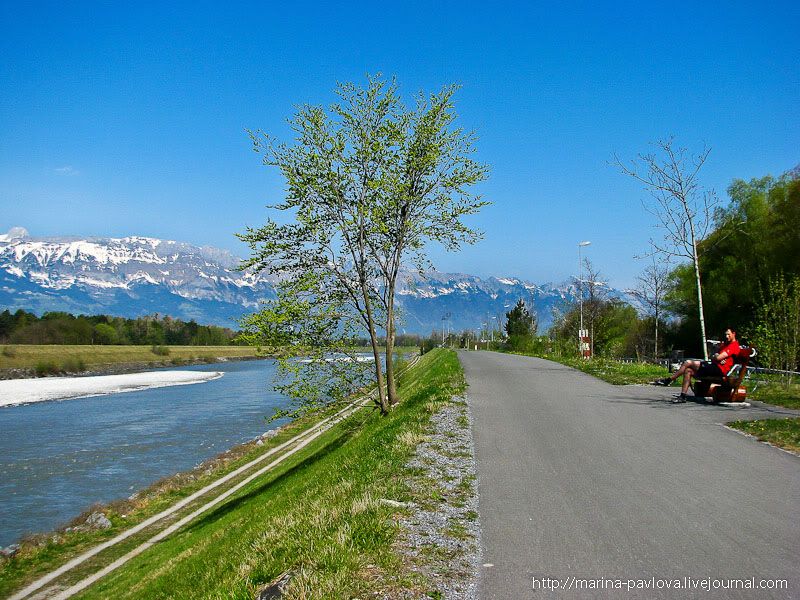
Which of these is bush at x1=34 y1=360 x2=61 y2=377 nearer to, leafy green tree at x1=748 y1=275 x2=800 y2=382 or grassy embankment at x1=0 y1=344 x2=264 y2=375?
grassy embankment at x1=0 y1=344 x2=264 y2=375

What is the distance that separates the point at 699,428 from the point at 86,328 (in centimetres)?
16378

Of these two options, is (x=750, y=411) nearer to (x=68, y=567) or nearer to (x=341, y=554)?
(x=341, y=554)

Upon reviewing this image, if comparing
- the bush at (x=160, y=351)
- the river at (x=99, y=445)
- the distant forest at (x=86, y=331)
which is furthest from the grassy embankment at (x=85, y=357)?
the river at (x=99, y=445)

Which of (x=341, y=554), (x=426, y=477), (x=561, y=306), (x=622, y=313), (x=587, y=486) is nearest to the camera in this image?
(x=341, y=554)

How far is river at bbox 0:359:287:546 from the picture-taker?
24.5 meters

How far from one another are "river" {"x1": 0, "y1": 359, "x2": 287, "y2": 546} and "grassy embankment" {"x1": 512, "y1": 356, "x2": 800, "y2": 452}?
11184 millimetres

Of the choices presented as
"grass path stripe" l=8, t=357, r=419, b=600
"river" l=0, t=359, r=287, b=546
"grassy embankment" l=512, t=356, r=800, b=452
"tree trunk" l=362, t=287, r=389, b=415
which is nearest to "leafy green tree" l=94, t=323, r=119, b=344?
"river" l=0, t=359, r=287, b=546

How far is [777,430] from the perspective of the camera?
418 inches

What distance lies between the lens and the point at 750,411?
1291cm

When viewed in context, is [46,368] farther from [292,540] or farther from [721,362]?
[292,540]

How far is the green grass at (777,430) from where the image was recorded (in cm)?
970

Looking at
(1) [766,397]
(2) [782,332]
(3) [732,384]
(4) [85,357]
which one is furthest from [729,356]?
(4) [85,357]

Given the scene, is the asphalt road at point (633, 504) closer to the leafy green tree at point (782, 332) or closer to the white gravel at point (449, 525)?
the white gravel at point (449, 525)

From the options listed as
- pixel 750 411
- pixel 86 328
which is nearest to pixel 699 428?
pixel 750 411
